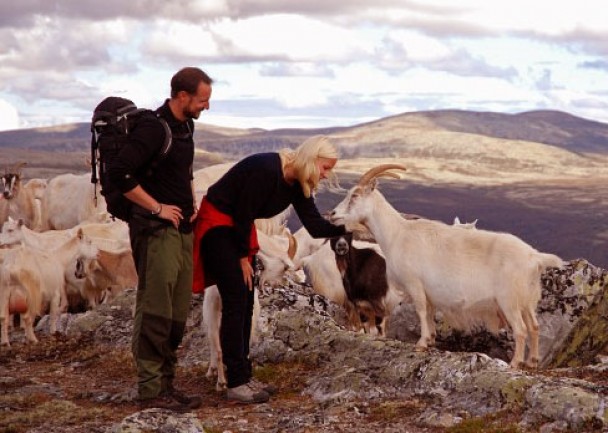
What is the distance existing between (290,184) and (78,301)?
861cm

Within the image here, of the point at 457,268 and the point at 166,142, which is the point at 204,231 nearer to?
the point at 166,142

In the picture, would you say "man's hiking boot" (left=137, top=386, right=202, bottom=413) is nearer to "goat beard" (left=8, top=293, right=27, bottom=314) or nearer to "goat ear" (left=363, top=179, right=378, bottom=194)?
"goat ear" (left=363, top=179, right=378, bottom=194)

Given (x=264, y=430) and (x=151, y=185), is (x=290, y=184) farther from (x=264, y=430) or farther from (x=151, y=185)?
(x=264, y=430)

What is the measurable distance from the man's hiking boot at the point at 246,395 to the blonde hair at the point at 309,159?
1584 millimetres

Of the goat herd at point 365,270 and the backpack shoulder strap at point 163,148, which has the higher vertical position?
the backpack shoulder strap at point 163,148

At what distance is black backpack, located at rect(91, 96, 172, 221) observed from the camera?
6.74 meters

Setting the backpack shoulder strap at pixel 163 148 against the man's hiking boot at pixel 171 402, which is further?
the man's hiking boot at pixel 171 402

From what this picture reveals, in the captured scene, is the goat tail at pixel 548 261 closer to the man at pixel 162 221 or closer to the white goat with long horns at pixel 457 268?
the white goat with long horns at pixel 457 268

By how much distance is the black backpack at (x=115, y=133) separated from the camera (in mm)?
6742

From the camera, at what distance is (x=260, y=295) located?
410 inches

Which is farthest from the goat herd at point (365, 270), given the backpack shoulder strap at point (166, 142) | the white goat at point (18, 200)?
the white goat at point (18, 200)

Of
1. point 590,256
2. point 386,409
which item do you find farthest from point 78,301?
point 590,256

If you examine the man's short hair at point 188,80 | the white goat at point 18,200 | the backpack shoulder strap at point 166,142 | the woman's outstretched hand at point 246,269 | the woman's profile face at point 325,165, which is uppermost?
the man's short hair at point 188,80

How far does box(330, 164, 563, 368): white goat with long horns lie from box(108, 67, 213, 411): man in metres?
3.65
